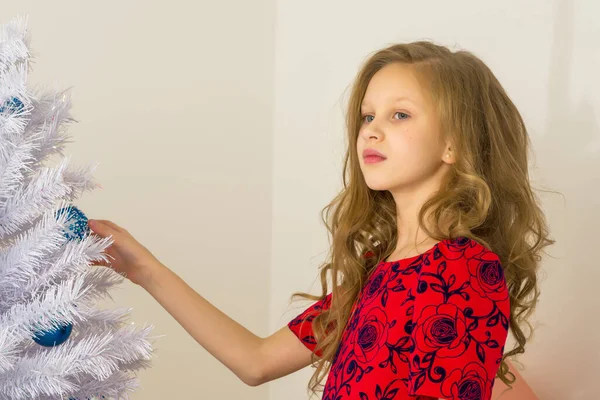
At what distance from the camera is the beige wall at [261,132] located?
1.62 metres

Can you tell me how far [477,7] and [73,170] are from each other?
1180 millimetres

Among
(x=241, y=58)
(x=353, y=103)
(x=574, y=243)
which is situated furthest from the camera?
(x=241, y=58)

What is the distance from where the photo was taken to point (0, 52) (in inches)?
33.8

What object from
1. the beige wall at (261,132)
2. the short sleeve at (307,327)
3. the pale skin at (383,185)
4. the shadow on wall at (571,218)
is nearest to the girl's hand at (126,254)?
the pale skin at (383,185)

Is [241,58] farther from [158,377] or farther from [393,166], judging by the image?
[393,166]

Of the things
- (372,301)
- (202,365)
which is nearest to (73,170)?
(372,301)

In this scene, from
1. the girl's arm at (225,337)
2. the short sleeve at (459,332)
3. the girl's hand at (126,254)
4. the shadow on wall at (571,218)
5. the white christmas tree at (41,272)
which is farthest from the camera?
the shadow on wall at (571,218)

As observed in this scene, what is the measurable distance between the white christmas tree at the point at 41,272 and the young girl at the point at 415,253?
0.24 meters

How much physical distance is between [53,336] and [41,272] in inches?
2.8

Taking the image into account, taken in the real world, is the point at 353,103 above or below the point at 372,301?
above

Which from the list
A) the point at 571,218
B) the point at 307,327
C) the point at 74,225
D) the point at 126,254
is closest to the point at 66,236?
the point at 74,225

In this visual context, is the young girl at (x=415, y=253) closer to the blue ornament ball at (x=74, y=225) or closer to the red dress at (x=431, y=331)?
the red dress at (x=431, y=331)

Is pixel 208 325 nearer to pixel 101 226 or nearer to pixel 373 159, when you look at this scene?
pixel 101 226

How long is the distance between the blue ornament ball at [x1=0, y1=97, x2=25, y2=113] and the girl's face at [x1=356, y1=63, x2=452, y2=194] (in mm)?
545
